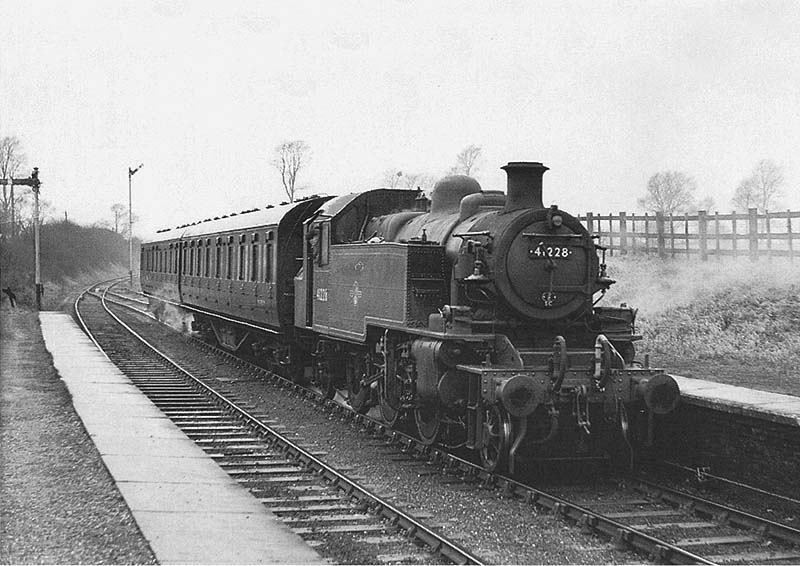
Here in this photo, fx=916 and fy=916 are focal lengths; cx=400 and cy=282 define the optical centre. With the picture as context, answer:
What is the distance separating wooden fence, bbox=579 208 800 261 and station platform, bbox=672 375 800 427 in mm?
8525

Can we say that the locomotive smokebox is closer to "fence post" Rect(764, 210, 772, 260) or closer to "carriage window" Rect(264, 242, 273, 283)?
"carriage window" Rect(264, 242, 273, 283)

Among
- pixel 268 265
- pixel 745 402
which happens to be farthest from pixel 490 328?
pixel 268 265

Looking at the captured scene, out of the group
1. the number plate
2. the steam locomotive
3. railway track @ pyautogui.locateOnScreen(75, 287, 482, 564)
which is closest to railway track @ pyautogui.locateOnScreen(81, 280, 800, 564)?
the steam locomotive

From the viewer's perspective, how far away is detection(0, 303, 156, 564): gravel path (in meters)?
5.89

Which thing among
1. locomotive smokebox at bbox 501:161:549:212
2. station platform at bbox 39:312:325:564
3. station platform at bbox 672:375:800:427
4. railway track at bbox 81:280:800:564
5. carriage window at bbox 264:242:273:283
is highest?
locomotive smokebox at bbox 501:161:549:212

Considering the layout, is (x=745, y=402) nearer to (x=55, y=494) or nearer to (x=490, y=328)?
(x=490, y=328)

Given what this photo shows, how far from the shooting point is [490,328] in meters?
8.89

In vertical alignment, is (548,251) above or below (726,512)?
above

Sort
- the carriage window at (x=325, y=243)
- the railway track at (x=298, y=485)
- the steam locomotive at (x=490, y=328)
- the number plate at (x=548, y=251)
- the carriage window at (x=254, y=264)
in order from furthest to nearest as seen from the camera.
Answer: the carriage window at (x=254, y=264) → the carriage window at (x=325, y=243) → the number plate at (x=548, y=251) → the steam locomotive at (x=490, y=328) → the railway track at (x=298, y=485)

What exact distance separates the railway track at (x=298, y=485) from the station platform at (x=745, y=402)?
11.3ft

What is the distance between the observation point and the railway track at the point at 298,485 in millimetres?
6633

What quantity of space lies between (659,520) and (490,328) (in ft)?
7.75

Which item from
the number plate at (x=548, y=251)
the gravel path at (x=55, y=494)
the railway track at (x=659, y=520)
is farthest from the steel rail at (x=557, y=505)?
the gravel path at (x=55, y=494)

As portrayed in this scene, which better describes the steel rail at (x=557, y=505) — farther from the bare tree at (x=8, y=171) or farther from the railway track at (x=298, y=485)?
the bare tree at (x=8, y=171)
